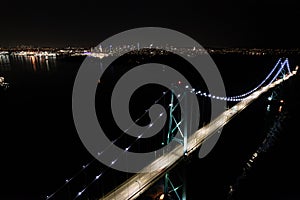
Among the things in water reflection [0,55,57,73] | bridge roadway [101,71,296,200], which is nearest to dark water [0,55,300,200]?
bridge roadway [101,71,296,200]

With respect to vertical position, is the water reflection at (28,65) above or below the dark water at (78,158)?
above

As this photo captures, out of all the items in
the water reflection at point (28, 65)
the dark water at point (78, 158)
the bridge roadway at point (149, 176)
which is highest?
the bridge roadway at point (149, 176)

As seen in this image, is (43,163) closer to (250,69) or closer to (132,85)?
(132,85)

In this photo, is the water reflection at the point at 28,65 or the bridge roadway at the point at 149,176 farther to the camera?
the water reflection at the point at 28,65

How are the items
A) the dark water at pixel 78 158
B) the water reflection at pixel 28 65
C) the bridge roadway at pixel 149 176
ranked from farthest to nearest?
the water reflection at pixel 28 65 < the dark water at pixel 78 158 < the bridge roadway at pixel 149 176

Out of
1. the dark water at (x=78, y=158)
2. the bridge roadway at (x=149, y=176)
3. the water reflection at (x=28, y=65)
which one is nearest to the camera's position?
the bridge roadway at (x=149, y=176)

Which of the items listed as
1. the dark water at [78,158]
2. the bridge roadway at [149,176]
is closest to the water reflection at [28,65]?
the dark water at [78,158]

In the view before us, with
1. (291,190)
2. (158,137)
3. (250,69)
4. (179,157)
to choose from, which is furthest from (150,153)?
(250,69)

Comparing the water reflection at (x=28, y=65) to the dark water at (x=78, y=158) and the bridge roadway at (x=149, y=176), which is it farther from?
the bridge roadway at (x=149, y=176)

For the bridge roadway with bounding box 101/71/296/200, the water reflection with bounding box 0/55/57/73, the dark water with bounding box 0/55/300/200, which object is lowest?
the dark water with bounding box 0/55/300/200

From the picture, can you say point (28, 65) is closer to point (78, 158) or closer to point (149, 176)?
point (78, 158)

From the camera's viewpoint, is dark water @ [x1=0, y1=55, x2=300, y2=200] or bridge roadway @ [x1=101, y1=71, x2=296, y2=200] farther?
dark water @ [x1=0, y1=55, x2=300, y2=200]

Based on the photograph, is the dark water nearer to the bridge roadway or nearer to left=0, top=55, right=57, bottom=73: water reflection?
the bridge roadway
